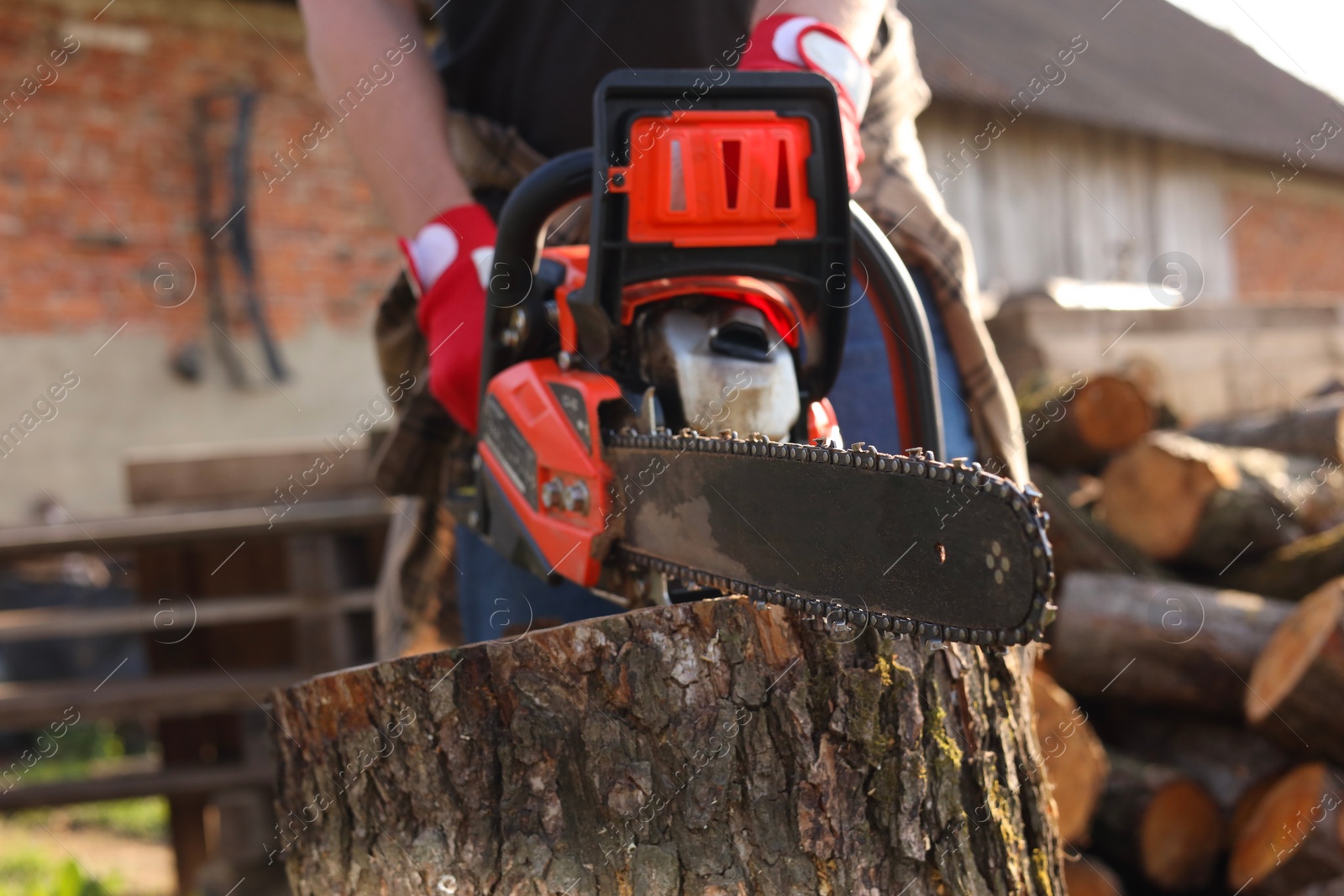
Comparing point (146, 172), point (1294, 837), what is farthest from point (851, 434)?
point (146, 172)

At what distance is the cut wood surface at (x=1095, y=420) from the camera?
313cm

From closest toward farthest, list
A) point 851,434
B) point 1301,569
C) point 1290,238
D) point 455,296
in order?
point 455,296 < point 851,434 < point 1301,569 < point 1290,238

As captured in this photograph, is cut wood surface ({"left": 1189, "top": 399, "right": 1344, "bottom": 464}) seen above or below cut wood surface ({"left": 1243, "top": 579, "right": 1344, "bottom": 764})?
above

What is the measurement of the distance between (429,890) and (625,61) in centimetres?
118

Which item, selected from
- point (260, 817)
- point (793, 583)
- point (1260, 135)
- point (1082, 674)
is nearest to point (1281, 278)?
point (1260, 135)

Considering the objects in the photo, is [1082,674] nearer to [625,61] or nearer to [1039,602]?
[625,61]

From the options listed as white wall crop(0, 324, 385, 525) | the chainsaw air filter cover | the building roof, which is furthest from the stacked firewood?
the building roof

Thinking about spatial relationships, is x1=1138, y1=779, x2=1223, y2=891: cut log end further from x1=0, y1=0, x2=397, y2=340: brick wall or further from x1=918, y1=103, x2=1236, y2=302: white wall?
x1=918, y1=103, x2=1236, y2=302: white wall

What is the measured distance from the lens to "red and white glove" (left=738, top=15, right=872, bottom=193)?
1.30 meters

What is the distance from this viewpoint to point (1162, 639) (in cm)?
244

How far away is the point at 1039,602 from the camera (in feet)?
2.58

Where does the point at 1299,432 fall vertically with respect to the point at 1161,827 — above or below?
above

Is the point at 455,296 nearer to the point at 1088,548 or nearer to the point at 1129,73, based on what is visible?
the point at 1088,548

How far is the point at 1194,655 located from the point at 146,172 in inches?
222
